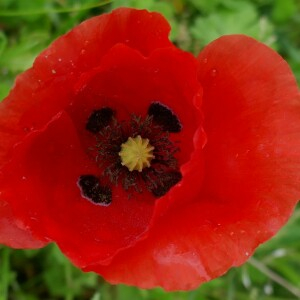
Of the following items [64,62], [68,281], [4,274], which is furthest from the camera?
[68,281]

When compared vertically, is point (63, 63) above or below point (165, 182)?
above

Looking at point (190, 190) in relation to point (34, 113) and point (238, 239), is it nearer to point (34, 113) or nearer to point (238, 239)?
point (238, 239)

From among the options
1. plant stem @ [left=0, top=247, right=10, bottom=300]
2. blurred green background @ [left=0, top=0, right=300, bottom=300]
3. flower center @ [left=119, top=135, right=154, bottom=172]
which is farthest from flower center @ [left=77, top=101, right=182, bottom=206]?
plant stem @ [left=0, top=247, right=10, bottom=300]

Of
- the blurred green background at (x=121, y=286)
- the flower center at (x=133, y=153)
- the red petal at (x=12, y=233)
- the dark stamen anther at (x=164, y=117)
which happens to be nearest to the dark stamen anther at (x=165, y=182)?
the flower center at (x=133, y=153)

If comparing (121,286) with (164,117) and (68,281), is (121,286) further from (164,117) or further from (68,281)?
(164,117)

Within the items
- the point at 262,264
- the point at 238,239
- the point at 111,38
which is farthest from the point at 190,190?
the point at 262,264

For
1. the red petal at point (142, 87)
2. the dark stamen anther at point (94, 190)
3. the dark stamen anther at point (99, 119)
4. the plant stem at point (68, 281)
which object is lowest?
the plant stem at point (68, 281)

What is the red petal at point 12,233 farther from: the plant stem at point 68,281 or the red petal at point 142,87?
the plant stem at point 68,281

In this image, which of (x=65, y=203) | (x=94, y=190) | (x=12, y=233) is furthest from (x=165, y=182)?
(x=12, y=233)
